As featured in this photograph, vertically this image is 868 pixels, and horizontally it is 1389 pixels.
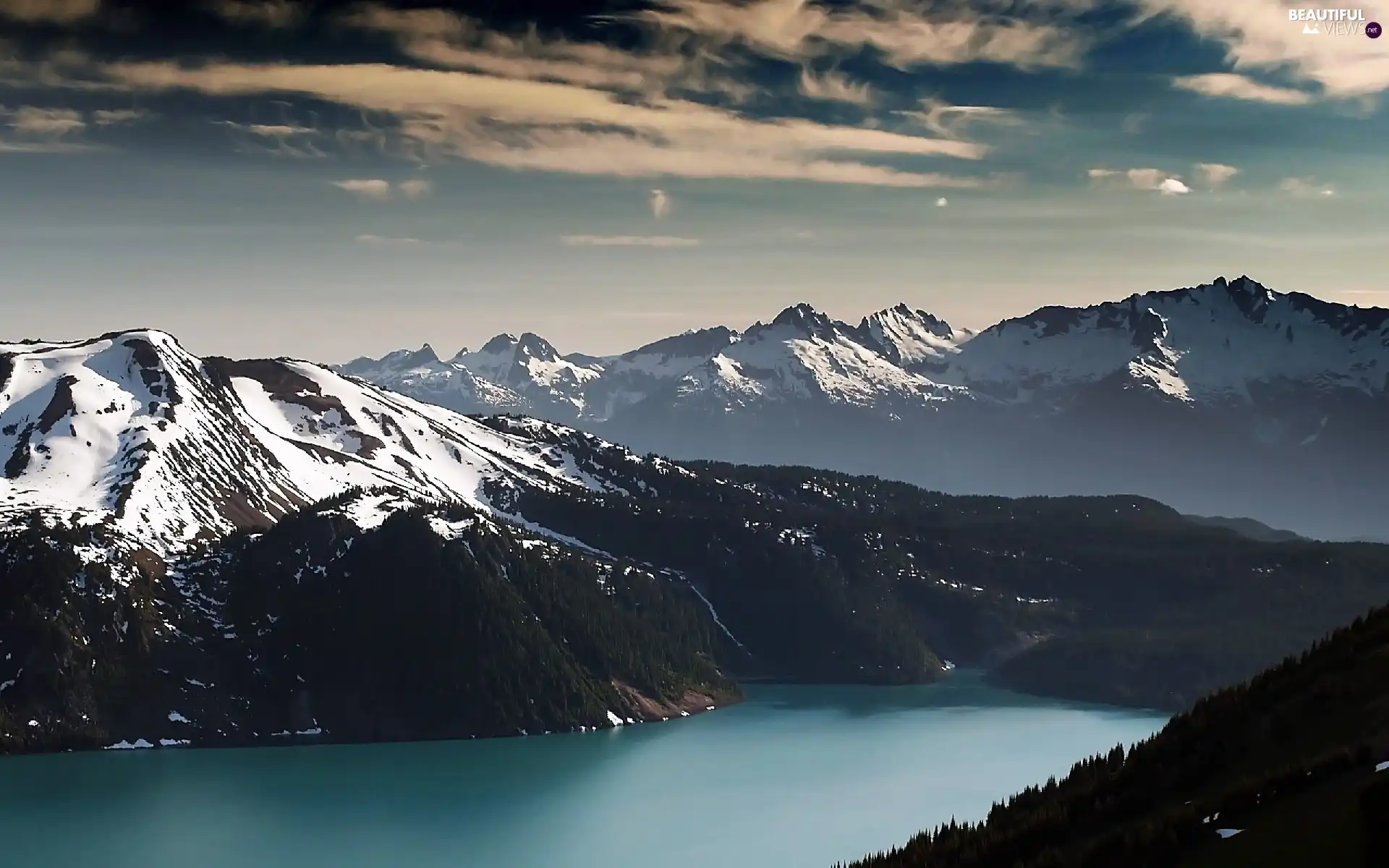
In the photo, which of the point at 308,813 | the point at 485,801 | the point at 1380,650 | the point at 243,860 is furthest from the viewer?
the point at 485,801

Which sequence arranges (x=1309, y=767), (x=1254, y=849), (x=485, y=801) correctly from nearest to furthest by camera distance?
(x=1254, y=849)
(x=1309, y=767)
(x=485, y=801)

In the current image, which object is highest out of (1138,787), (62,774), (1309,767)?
(1309,767)

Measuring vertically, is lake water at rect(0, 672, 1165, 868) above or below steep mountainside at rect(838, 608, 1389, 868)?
below

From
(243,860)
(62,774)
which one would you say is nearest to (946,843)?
(243,860)

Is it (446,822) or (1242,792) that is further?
(446,822)

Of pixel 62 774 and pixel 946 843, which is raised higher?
pixel 946 843

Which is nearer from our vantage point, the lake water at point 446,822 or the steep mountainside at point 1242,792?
the steep mountainside at point 1242,792

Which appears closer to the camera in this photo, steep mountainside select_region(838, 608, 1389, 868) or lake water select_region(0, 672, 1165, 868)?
steep mountainside select_region(838, 608, 1389, 868)

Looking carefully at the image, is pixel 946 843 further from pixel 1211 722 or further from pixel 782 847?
pixel 782 847
